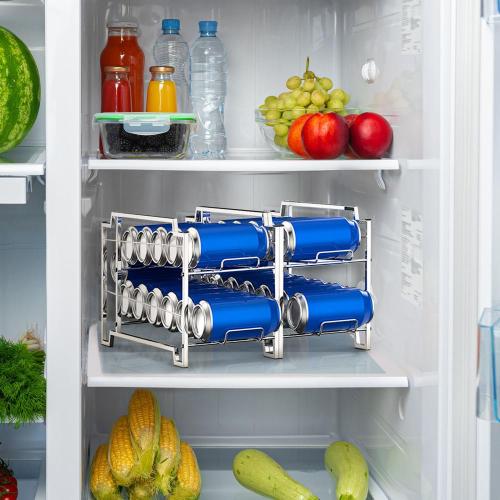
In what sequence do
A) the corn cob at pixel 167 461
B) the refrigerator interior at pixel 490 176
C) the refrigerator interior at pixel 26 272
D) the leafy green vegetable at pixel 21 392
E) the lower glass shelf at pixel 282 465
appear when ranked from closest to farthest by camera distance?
the refrigerator interior at pixel 490 176 → the leafy green vegetable at pixel 21 392 → the corn cob at pixel 167 461 → the lower glass shelf at pixel 282 465 → the refrigerator interior at pixel 26 272

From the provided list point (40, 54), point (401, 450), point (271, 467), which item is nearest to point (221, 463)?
point (271, 467)

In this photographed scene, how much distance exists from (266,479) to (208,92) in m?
0.84

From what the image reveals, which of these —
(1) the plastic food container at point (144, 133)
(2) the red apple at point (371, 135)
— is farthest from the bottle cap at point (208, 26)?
(2) the red apple at point (371, 135)

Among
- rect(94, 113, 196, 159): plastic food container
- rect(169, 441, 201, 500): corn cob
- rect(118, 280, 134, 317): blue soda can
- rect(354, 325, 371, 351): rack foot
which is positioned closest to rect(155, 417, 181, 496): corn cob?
rect(169, 441, 201, 500): corn cob

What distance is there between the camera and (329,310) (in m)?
1.69

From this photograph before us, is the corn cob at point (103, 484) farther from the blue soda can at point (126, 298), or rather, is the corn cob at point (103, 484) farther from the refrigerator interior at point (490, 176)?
the refrigerator interior at point (490, 176)

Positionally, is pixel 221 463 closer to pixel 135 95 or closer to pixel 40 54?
pixel 135 95

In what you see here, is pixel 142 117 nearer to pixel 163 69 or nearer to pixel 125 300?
pixel 163 69

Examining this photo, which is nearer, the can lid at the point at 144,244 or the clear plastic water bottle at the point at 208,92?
the can lid at the point at 144,244

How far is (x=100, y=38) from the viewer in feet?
6.77

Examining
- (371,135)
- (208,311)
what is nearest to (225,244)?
(208,311)

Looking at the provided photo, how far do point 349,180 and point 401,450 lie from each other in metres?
0.63

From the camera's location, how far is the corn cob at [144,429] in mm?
1645

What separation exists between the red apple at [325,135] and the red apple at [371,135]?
22 millimetres
